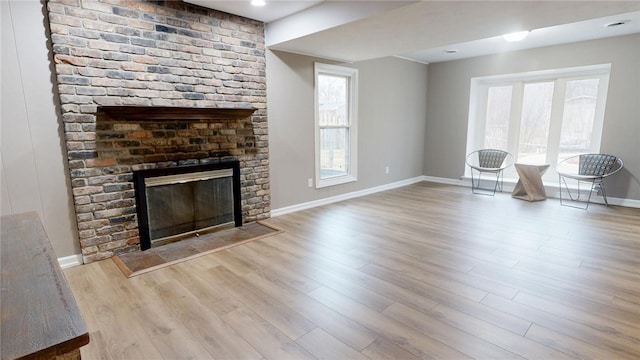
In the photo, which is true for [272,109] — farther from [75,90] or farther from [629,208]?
[629,208]

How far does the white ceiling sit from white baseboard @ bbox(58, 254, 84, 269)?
270cm

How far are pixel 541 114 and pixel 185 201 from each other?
587 cm

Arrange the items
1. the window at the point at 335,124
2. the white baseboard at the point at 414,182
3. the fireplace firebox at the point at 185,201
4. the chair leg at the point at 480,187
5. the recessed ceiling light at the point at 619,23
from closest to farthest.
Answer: the fireplace firebox at the point at 185,201
the recessed ceiling light at the point at 619,23
the white baseboard at the point at 414,182
the window at the point at 335,124
the chair leg at the point at 480,187

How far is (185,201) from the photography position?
137 inches

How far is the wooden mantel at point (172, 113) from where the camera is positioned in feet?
9.14

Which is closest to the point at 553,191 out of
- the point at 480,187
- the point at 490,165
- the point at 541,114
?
the point at 490,165

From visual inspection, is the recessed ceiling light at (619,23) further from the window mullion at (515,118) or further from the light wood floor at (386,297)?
the light wood floor at (386,297)

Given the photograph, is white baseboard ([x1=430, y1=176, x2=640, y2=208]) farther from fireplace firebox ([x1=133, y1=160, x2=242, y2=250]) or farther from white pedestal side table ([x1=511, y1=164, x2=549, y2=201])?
fireplace firebox ([x1=133, y1=160, x2=242, y2=250])

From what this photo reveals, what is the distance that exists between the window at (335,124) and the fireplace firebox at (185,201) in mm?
1500

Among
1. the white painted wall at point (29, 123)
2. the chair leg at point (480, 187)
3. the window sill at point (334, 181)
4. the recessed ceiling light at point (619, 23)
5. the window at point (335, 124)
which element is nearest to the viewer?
the white painted wall at point (29, 123)

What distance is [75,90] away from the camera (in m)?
2.71

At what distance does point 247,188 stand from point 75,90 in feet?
6.41

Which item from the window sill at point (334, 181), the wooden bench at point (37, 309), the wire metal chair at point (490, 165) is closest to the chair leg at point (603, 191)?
the wire metal chair at point (490, 165)

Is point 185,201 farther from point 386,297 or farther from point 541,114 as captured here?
point 541,114
